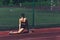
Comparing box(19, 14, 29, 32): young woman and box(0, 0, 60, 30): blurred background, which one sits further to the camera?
box(0, 0, 60, 30): blurred background

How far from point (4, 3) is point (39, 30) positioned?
4464 mm

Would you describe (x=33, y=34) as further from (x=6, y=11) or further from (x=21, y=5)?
(x=6, y=11)

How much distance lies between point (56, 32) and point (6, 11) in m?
8.54

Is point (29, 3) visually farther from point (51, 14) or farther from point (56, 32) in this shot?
point (56, 32)

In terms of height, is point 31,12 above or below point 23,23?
above

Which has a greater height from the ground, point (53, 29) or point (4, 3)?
point (4, 3)

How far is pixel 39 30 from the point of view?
14.1m

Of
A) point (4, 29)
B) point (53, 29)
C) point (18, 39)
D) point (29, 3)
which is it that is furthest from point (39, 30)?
point (29, 3)

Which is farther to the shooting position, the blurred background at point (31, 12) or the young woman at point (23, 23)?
the blurred background at point (31, 12)

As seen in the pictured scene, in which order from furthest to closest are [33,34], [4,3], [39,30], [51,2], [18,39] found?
[51,2], [4,3], [39,30], [33,34], [18,39]

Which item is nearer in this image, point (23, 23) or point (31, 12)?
point (23, 23)

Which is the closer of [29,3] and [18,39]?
[18,39]

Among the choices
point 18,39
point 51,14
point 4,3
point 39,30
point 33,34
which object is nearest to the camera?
point 18,39

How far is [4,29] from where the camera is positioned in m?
14.4
